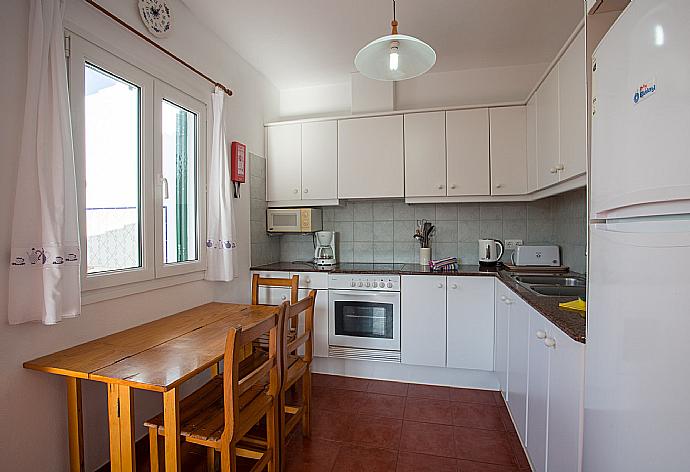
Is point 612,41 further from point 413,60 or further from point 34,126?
point 34,126

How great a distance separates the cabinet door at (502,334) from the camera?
2.28 meters

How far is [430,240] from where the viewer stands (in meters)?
3.37

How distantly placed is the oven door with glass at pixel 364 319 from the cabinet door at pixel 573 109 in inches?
59.0

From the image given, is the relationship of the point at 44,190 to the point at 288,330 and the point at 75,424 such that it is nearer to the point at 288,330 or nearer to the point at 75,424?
the point at 75,424

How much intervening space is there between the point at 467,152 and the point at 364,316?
1571mm

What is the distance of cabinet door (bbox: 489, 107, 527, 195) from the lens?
290 cm

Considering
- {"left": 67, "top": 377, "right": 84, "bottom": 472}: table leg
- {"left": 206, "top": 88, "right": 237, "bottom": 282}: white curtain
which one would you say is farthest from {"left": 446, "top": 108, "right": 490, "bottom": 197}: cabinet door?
{"left": 67, "top": 377, "right": 84, "bottom": 472}: table leg

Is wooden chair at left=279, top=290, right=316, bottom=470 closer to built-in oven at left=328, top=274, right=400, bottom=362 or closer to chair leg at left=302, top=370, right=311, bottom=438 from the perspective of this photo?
chair leg at left=302, top=370, right=311, bottom=438

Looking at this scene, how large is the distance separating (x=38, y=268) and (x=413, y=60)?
6.03 ft

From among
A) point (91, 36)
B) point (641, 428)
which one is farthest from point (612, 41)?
point (91, 36)

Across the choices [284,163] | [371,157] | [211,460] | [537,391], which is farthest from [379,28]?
[211,460]

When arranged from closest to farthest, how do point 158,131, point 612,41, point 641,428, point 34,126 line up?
point 641,428, point 612,41, point 34,126, point 158,131

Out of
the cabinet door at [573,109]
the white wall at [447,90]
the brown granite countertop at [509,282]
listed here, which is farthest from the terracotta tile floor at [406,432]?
the white wall at [447,90]

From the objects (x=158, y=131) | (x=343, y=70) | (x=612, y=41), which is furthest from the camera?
(x=343, y=70)
